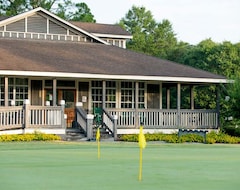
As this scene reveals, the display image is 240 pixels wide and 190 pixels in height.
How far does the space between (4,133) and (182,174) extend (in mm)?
14922

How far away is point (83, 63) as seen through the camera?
26844mm

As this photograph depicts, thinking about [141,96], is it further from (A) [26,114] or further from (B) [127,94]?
(A) [26,114]

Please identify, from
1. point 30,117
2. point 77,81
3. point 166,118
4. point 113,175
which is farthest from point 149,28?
point 113,175

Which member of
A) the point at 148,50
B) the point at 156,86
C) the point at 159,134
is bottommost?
the point at 159,134

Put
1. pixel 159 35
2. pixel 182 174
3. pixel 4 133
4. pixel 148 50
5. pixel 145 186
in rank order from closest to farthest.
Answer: pixel 145 186
pixel 182 174
pixel 4 133
pixel 148 50
pixel 159 35

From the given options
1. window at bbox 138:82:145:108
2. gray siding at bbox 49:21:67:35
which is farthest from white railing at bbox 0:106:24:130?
window at bbox 138:82:145:108

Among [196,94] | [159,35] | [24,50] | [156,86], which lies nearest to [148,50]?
[159,35]

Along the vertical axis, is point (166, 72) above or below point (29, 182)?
above

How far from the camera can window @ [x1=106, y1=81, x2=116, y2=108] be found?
1157 inches

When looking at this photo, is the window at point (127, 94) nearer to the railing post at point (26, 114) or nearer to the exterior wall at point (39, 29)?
the exterior wall at point (39, 29)

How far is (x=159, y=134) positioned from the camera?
2606cm

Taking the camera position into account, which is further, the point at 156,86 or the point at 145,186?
the point at 156,86

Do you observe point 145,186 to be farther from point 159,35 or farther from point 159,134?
point 159,35

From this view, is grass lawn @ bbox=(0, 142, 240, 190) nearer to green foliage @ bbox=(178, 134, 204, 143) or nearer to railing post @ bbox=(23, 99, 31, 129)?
railing post @ bbox=(23, 99, 31, 129)
